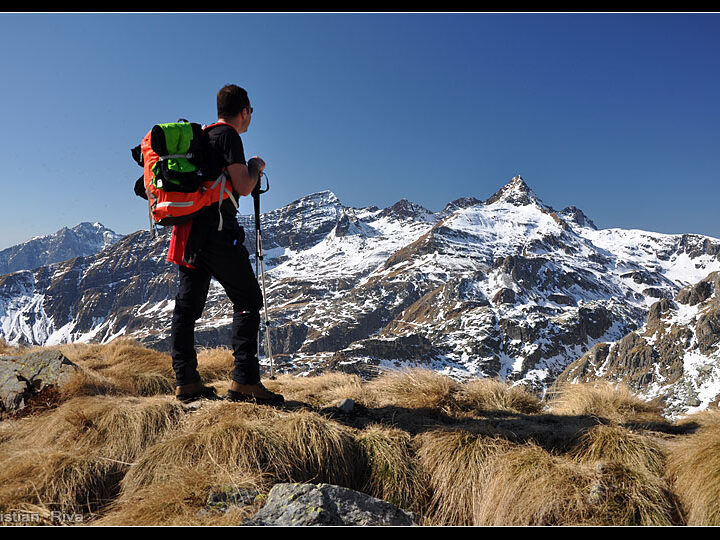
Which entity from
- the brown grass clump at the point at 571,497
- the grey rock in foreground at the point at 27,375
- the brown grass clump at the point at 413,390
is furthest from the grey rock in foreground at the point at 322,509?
the grey rock in foreground at the point at 27,375

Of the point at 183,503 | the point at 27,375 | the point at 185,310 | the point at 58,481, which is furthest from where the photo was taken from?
the point at 27,375

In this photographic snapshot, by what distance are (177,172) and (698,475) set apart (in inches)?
248

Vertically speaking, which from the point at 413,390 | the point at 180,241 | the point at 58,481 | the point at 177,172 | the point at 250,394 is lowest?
the point at 58,481

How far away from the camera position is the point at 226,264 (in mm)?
5375

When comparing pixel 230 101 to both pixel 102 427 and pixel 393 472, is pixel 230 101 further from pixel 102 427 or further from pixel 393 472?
pixel 393 472

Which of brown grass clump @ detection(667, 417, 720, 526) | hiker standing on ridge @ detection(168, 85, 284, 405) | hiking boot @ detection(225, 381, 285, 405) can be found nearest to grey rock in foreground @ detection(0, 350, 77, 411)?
hiker standing on ridge @ detection(168, 85, 284, 405)

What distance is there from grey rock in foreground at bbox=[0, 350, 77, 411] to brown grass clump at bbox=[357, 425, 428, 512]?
513cm

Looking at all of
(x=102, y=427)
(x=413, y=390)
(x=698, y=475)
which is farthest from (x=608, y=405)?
(x=102, y=427)

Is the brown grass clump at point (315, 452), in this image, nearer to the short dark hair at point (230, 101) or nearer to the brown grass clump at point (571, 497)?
the brown grass clump at point (571, 497)

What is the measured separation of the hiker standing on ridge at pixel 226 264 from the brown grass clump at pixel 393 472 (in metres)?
1.49

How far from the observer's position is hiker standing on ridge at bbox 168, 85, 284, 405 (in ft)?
16.9

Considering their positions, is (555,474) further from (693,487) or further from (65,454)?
(65,454)

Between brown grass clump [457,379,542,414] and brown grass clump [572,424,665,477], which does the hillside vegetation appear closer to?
brown grass clump [572,424,665,477]
